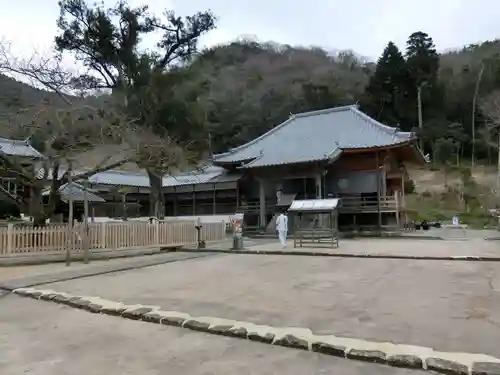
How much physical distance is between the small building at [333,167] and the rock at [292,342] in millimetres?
17587

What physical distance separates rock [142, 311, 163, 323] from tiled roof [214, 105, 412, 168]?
1680 centimetres

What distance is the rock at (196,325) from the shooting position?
4844 millimetres

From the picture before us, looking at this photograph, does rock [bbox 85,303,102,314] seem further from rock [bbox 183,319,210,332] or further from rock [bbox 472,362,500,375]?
rock [bbox 472,362,500,375]

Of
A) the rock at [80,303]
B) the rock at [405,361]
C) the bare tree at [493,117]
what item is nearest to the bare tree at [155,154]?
the rock at [80,303]

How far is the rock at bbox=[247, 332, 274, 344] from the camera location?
4309 millimetres

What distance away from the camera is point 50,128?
14.0m

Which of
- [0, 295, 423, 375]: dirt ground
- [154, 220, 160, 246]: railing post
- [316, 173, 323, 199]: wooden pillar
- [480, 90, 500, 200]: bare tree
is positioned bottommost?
[0, 295, 423, 375]: dirt ground

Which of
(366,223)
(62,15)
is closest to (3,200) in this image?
(62,15)

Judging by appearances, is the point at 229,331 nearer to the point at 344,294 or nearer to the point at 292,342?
the point at 292,342

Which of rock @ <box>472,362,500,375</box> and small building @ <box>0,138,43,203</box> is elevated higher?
small building @ <box>0,138,43,203</box>

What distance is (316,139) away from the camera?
24656mm

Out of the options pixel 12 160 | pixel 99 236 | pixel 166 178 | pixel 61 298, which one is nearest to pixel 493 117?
pixel 166 178

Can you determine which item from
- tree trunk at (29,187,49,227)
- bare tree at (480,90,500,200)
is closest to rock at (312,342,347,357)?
tree trunk at (29,187,49,227)

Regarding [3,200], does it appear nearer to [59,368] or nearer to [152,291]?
[152,291]
